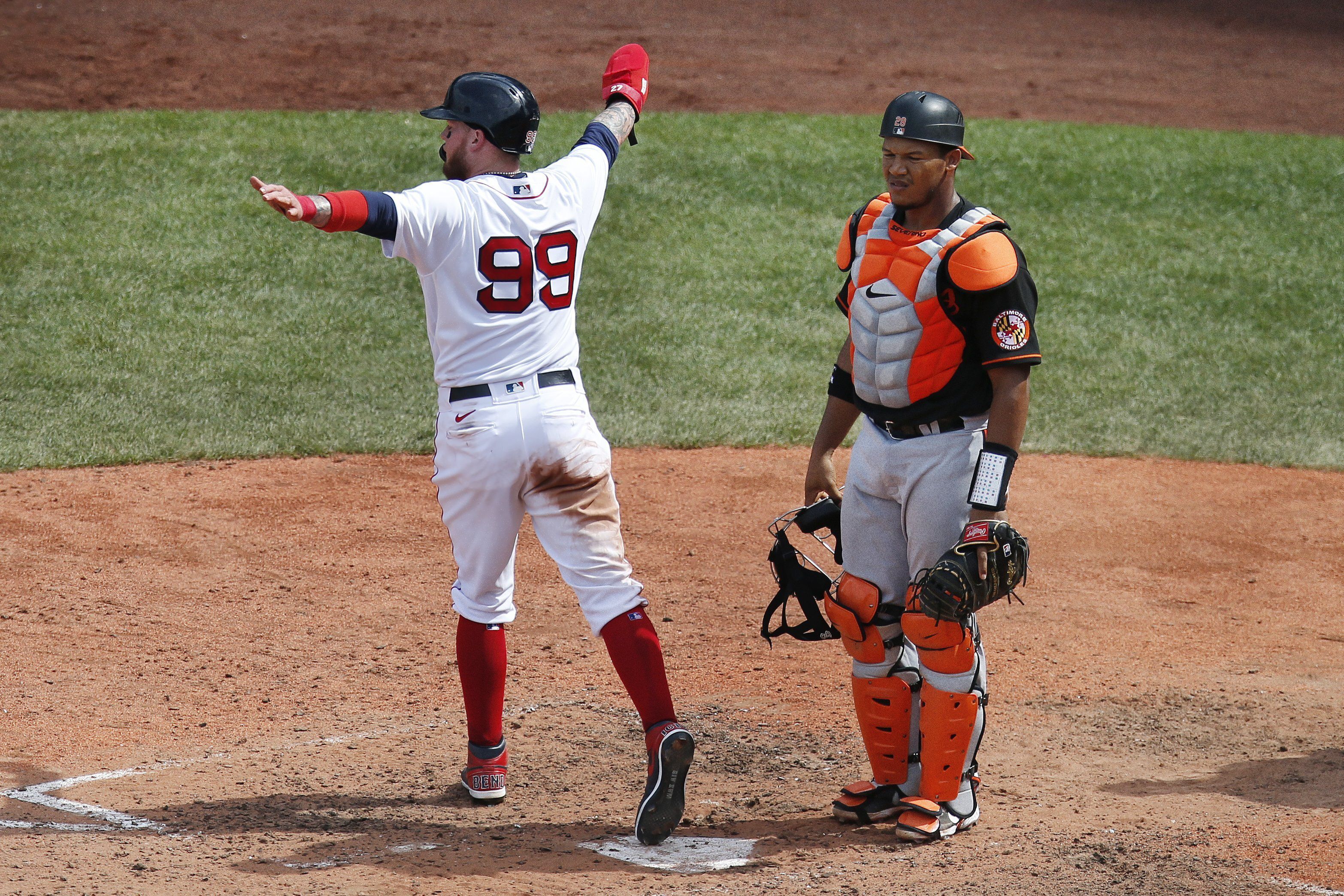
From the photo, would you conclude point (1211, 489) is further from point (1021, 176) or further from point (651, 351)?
point (1021, 176)

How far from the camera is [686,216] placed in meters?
11.9

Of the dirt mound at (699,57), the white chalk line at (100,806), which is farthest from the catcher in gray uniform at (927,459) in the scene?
the dirt mound at (699,57)

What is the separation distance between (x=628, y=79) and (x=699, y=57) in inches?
469

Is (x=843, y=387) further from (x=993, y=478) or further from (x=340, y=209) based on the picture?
(x=340, y=209)

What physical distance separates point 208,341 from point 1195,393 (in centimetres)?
682

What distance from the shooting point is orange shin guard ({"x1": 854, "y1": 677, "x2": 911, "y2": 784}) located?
3.96 m

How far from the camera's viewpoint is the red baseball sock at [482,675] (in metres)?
4.14

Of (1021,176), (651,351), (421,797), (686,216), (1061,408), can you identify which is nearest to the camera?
(421,797)

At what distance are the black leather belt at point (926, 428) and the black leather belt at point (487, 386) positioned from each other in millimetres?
927

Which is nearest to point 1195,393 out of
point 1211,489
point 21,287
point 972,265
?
point 1211,489

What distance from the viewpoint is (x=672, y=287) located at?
10.8m

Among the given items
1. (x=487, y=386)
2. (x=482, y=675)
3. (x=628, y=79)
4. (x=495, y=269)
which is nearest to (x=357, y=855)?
(x=482, y=675)

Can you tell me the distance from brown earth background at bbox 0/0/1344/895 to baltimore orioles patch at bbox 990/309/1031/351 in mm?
1380

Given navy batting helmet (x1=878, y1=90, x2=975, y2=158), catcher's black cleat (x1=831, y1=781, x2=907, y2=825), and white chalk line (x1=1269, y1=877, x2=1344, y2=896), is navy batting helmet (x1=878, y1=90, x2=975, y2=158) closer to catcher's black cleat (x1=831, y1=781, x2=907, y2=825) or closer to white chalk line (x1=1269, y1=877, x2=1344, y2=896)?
catcher's black cleat (x1=831, y1=781, x2=907, y2=825)
